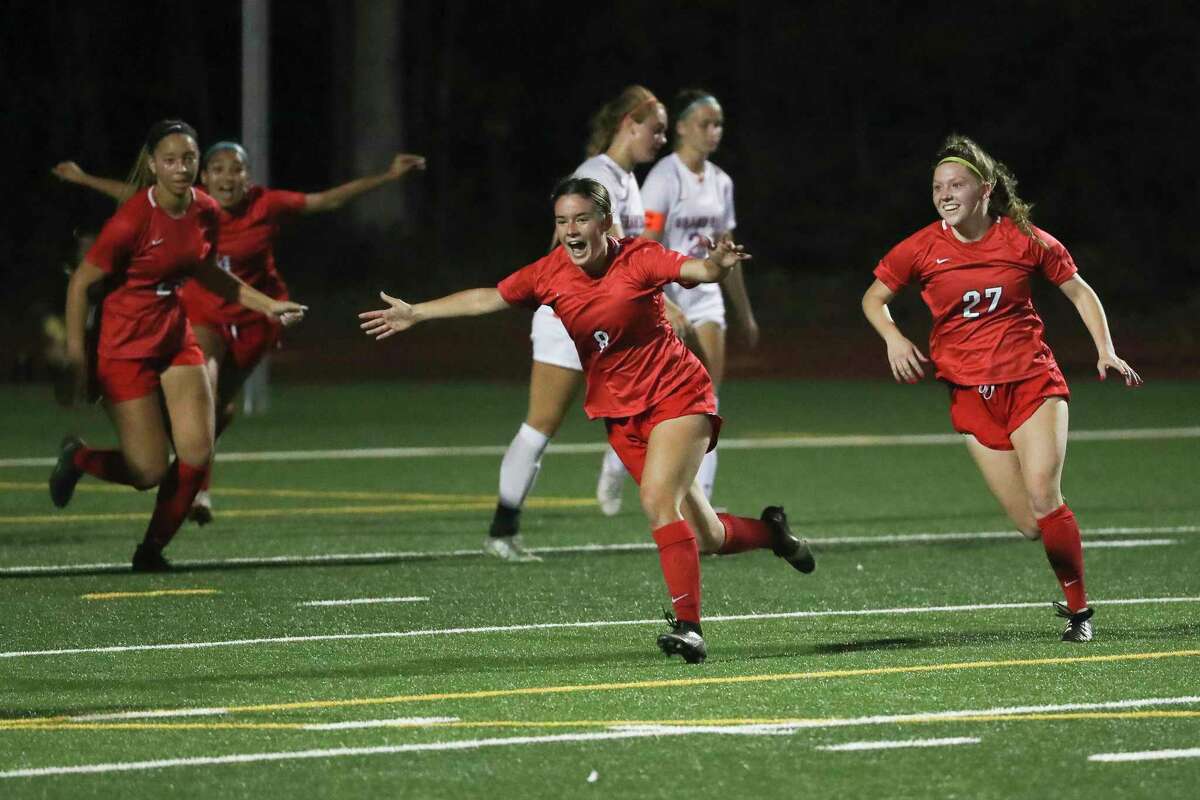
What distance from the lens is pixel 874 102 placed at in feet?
143

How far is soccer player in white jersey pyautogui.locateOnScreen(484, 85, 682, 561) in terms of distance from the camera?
1100 centimetres

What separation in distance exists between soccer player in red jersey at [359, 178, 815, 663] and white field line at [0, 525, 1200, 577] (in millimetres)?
2990

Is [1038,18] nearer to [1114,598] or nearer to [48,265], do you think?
[48,265]

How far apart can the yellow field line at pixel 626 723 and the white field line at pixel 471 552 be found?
4.10 meters

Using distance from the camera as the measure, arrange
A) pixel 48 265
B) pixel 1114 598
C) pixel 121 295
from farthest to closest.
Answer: pixel 48 265 → pixel 121 295 → pixel 1114 598

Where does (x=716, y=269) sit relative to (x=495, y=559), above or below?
above

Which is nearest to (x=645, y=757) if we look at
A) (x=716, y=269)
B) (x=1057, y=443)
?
(x=716, y=269)

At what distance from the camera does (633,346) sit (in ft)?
27.2

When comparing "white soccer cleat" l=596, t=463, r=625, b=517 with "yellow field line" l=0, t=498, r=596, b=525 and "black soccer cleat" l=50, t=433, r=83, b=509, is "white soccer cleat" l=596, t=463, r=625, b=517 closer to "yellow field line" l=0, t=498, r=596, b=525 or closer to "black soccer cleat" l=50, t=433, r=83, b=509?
"yellow field line" l=0, t=498, r=596, b=525

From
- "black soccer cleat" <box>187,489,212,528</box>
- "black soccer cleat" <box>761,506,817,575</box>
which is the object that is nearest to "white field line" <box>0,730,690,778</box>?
"black soccer cleat" <box>761,506,817,575</box>

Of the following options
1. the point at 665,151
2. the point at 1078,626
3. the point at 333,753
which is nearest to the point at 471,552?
the point at 1078,626

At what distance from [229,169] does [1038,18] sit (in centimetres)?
2974

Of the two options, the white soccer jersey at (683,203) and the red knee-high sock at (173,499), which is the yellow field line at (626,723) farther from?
the white soccer jersey at (683,203)

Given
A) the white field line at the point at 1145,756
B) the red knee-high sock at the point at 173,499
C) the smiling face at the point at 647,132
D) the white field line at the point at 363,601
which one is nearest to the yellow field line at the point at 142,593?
the white field line at the point at 363,601
